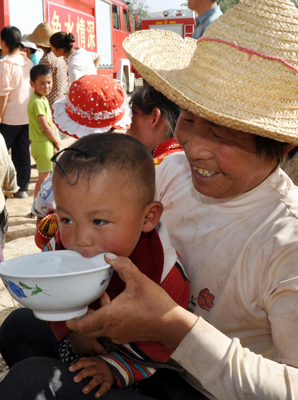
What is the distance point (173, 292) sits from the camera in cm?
154

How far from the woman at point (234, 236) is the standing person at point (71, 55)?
17.1 feet

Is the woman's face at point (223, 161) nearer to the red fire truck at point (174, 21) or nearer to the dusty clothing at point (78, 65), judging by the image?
the dusty clothing at point (78, 65)

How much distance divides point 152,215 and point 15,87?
533cm

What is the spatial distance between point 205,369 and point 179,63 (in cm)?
130

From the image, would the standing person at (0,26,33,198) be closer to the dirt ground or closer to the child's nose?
the dirt ground

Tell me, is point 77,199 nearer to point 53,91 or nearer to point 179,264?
point 179,264

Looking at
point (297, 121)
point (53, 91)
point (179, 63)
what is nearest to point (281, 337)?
point (297, 121)

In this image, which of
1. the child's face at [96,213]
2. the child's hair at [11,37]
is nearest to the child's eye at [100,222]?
the child's face at [96,213]

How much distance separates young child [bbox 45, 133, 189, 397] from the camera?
57.1 inches

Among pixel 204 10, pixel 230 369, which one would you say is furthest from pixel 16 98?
pixel 230 369

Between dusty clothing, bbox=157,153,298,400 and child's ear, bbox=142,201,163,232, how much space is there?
172 millimetres

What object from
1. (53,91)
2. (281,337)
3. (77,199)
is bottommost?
(53,91)

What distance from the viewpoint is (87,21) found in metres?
11.3

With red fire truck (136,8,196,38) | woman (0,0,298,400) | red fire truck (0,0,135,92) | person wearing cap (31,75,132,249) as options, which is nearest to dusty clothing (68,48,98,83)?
red fire truck (0,0,135,92)
